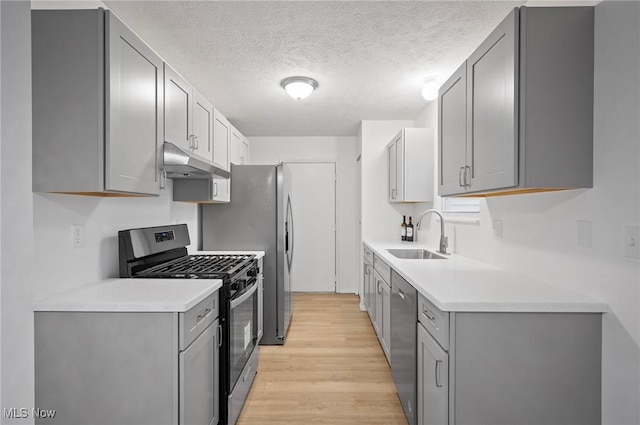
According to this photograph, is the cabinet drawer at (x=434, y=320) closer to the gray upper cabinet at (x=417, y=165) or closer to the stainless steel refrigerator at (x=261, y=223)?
the stainless steel refrigerator at (x=261, y=223)

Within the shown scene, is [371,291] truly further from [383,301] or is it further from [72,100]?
[72,100]

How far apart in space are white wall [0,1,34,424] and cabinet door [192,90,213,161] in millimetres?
1111

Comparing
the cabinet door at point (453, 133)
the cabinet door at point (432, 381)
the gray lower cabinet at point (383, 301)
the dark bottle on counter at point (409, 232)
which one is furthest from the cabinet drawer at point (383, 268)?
the dark bottle on counter at point (409, 232)

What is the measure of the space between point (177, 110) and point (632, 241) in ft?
7.61

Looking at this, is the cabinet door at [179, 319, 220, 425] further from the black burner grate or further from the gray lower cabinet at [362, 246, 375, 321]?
the gray lower cabinet at [362, 246, 375, 321]

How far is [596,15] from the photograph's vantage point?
1.41 meters

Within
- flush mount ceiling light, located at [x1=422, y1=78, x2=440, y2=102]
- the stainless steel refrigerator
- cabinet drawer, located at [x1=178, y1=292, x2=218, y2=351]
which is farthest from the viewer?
the stainless steel refrigerator

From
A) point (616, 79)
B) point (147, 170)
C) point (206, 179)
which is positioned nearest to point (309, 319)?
point (206, 179)

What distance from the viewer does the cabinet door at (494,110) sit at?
4.67 ft

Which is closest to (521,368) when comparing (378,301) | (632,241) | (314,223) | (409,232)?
(632,241)

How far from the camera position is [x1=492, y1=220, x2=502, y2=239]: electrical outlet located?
7.14ft

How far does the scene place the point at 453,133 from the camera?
2070 mm

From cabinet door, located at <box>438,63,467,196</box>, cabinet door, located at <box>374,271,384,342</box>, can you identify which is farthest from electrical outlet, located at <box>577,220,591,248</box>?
cabinet door, located at <box>374,271,384,342</box>

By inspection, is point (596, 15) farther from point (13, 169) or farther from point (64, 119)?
point (13, 169)
